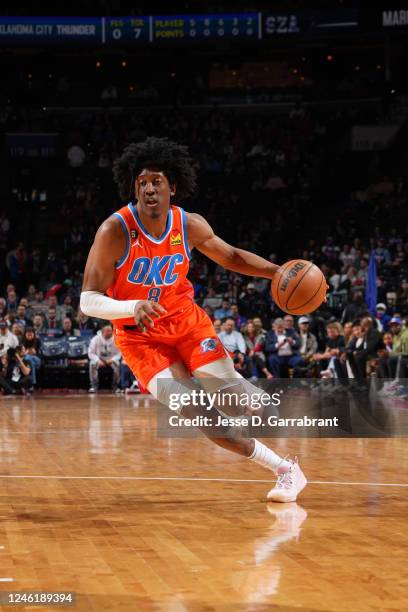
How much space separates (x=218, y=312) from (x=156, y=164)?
10.7 meters

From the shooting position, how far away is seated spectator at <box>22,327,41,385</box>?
1476 centimetres

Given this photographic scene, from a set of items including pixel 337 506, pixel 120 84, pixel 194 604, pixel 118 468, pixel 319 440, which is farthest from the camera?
pixel 120 84

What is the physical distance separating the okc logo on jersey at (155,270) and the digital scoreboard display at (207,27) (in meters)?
18.7

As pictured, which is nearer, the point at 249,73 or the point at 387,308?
the point at 387,308

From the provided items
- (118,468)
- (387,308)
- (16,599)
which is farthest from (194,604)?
(387,308)

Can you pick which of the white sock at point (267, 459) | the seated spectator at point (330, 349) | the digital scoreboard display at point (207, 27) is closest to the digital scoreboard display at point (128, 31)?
the digital scoreboard display at point (207, 27)

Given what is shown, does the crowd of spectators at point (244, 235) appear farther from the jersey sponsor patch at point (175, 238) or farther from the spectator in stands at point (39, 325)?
the jersey sponsor patch at point (175, 238)

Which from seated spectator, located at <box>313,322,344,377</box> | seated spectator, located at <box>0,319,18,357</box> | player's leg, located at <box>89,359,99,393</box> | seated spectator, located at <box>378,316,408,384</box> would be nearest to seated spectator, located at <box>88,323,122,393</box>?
player's leg, located at <box>89,359,99,393</box>

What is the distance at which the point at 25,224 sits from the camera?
23.8 metres

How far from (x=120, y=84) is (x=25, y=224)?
20.8 ft

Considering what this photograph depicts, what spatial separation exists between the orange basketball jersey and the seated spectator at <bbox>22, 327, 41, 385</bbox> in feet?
31.0

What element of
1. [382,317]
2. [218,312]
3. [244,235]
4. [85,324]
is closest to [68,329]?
[85,324]

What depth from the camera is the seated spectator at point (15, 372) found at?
14.6 metres

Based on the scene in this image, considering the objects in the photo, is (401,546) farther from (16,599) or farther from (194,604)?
(16,599)
